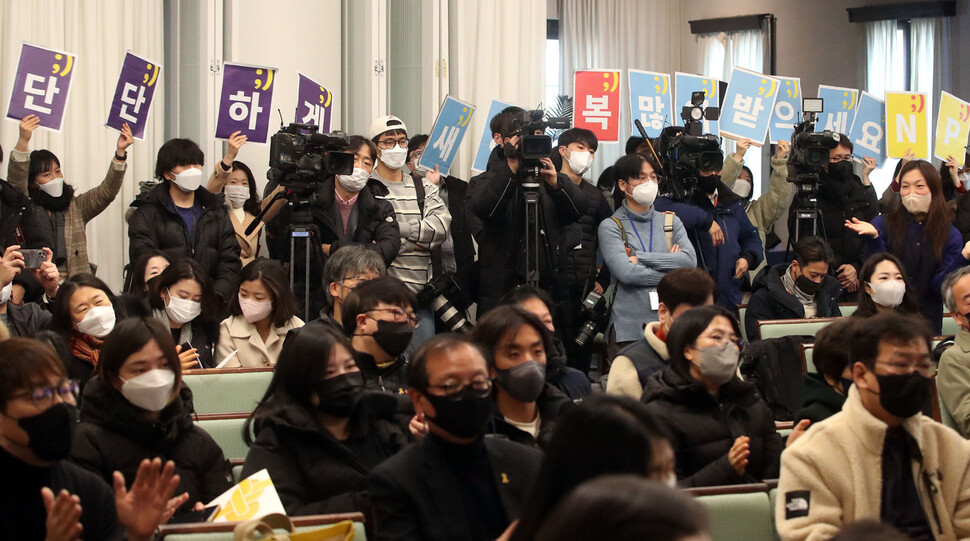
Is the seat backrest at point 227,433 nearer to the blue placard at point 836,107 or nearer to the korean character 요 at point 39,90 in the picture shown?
the korean character 요 at point 39,90

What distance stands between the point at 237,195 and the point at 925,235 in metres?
3.49

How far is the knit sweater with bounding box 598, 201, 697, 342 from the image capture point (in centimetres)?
539

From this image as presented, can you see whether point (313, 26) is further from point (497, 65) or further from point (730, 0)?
point (730, 0)

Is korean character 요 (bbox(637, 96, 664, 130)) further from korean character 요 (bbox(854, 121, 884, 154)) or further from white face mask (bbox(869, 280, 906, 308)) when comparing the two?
white face mask (bbox(869, 280, 906, 308))

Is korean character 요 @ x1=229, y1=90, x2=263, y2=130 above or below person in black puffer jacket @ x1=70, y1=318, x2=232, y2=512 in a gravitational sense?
above

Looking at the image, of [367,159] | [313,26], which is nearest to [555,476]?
[367,159]

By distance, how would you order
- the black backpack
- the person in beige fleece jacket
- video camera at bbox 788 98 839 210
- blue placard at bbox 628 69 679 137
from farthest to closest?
blue placard at bbox 628 69 679 137 → video camera at bbox 788 98 839 210 → the black backpack → the person in beige fleece jacket

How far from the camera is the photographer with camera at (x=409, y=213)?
19.1 ft

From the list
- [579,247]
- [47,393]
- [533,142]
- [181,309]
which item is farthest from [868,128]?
[47,393]

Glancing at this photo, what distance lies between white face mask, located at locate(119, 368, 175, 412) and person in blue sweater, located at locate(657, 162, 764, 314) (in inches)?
134

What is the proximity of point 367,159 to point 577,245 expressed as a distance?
1.16 m

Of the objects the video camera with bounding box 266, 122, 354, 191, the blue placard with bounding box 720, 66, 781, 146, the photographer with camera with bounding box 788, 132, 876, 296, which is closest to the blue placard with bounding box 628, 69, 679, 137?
the blue placard with bounding box 720, 66, 781, 146

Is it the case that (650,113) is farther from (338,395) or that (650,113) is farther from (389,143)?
A: (338,395)

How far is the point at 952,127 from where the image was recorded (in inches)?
295
